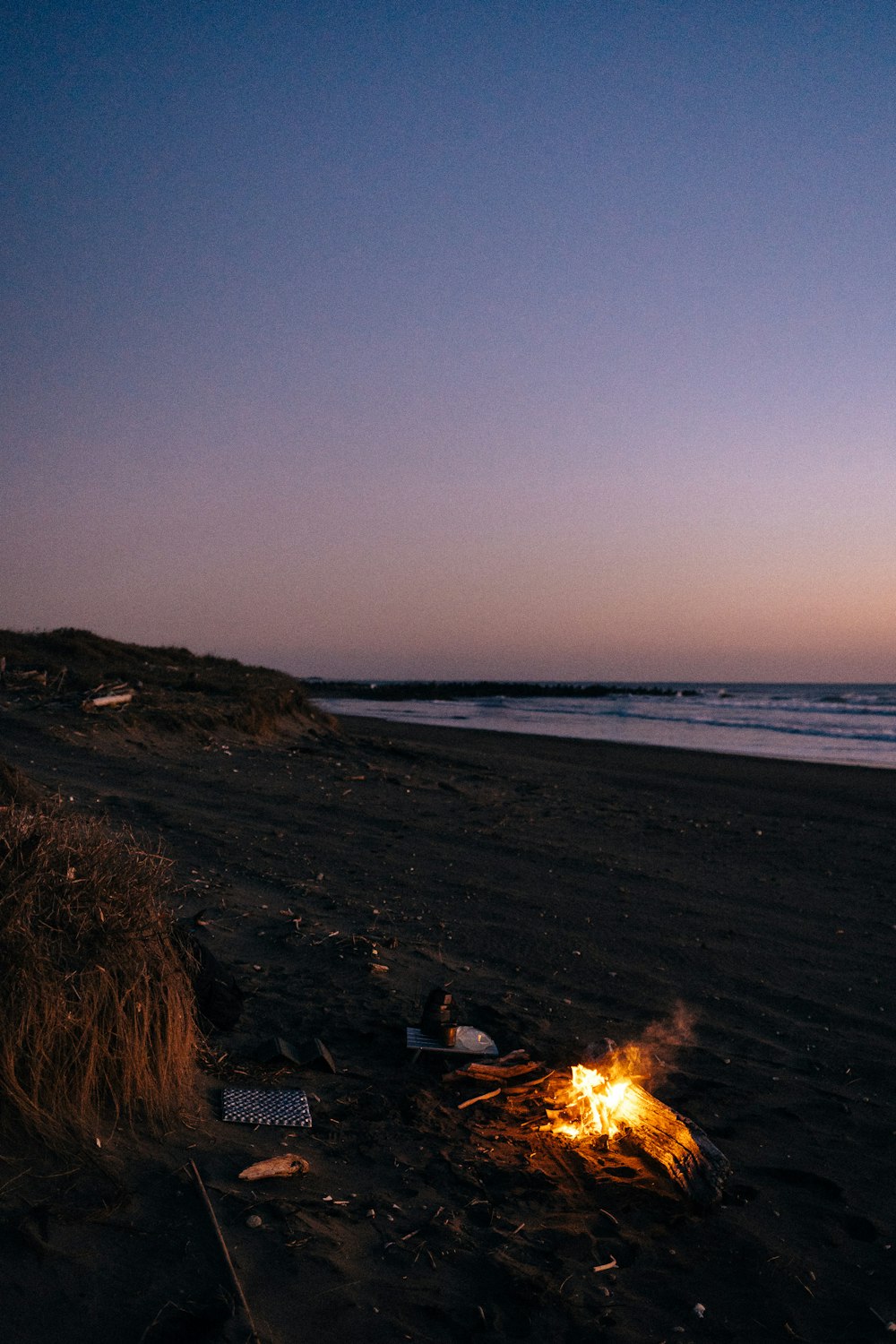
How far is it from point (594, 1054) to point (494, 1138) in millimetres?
617

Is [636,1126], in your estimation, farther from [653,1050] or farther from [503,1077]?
[653,1050]

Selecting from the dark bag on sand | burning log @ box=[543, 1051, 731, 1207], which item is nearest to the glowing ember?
burning log @ box=[543, 1051, 731, 1207]

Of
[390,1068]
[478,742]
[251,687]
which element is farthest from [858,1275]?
[478,742]

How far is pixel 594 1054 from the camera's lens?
393 cm

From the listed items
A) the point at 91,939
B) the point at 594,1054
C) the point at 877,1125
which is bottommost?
the point at 877,1125

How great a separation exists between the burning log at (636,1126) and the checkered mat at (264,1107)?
3.42 feet

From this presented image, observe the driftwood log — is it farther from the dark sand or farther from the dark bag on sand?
the dark bag on sand

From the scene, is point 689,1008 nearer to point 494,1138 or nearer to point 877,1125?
point 877,1125

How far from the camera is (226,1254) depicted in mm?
2475

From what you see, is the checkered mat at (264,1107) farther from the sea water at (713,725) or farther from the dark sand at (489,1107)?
the sea water at (713,725)

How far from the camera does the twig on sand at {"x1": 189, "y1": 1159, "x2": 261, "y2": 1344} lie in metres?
2.31

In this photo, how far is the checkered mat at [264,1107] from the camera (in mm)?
3332

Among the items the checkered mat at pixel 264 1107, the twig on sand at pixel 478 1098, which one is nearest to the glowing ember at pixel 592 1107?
the twig on sand at pixel 478 1098

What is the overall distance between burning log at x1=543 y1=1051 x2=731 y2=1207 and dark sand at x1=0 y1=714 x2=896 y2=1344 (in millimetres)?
92
